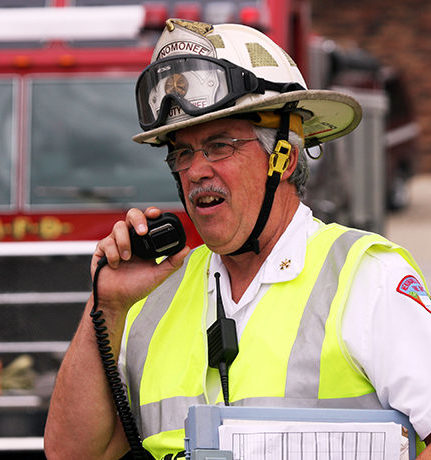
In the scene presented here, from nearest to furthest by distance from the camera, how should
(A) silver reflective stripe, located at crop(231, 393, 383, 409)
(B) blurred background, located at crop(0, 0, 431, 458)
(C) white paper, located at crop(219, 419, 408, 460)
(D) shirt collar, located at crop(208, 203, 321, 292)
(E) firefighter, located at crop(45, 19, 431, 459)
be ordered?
(C) white paper, located at crop(219, 419, 408, 460)
(A) silver reflective stripe, located at crop(231, 393, 383, 409)
(E) firefighter, located at crop(45, 19, 431, 459)
(D) shirt collar, located at crop(208, 203, 321, 292)
(B) blurred background, located at crop(0, 0, 431, 458)

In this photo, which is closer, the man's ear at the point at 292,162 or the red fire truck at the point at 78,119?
the man's ear at the point at 292,162

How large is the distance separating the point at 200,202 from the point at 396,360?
2.26 ft

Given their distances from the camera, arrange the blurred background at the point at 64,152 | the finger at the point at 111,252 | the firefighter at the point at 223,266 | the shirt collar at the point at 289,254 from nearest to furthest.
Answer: the firefighter at the point at 223,266, the shirt collar at the point at 289,254, the finger at the point at 111,252, the blurred background at the point at 64,152

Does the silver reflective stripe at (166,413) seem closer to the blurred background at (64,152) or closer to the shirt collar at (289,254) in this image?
the shirt collar at (289,254)

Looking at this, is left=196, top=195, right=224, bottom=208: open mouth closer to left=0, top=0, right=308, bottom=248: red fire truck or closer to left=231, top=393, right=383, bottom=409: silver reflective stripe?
left=231, top=393, right=383, bottom=409: silver reflective stripe

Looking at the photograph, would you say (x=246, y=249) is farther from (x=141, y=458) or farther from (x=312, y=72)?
(x=312, y=72)

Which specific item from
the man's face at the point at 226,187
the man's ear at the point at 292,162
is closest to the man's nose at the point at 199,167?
the man's face at the point at 226,187

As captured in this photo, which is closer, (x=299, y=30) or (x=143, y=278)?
(x=143, y=278)

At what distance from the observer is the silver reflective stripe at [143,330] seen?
103 inches

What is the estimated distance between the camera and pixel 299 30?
678 centimetres

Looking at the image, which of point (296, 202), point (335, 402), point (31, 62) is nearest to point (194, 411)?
point (335, 402)

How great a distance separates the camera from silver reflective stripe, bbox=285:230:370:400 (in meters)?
2.25

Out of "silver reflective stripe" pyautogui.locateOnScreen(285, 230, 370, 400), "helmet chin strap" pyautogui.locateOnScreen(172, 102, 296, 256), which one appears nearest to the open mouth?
Answer: "helmet chin strap" pyautogui.locateOnScreen(172, 102, 296, 256)

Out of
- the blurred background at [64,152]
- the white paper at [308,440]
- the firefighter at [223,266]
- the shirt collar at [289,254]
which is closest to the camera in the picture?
the white paper at [308,440]
